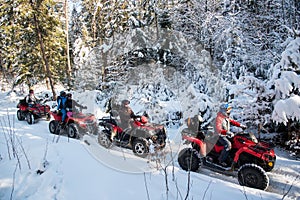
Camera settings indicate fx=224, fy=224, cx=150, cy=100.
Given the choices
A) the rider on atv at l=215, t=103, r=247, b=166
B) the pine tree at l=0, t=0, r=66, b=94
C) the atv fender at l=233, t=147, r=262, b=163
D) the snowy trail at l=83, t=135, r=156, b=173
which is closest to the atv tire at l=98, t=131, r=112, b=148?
the snowy trail at l=83, t=135, r=156, b=173

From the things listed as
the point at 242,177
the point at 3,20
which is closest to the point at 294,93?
the point at 242,177

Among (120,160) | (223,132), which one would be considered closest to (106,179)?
(120,160)

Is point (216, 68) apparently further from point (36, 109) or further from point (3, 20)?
point (3, 20)

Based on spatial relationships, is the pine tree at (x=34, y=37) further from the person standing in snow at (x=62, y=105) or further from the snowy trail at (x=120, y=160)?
the snowy trail at (x=120, y=160)

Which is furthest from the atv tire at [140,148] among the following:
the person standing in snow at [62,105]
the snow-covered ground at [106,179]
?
the person standing in snow at [62,105]

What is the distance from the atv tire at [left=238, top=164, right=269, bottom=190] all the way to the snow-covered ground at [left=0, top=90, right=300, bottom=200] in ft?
0.52

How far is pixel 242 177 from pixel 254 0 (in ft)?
26.7

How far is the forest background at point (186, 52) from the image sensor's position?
6.46m

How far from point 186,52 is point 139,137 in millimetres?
7460

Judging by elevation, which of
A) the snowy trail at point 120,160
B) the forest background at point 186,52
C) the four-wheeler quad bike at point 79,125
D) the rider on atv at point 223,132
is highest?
the forest background at point 186,52

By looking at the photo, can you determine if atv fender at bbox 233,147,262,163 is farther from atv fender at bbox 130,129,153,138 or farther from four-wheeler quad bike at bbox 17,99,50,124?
four-wheeler quad bike at bbox 17,99,50,124

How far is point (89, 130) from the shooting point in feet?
24.0

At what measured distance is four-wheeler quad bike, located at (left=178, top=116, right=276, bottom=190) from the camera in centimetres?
419

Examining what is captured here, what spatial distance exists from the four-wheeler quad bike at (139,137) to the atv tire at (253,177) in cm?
215
